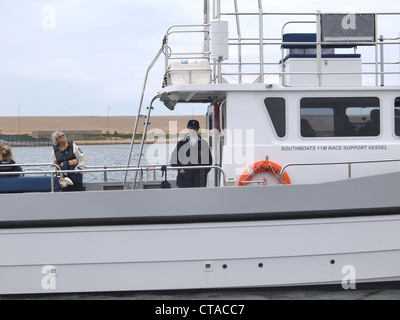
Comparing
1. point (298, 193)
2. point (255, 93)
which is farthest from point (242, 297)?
point (255, 93)

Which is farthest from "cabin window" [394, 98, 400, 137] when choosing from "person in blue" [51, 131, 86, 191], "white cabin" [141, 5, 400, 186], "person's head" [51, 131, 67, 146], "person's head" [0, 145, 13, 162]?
"person's head" [0, 145, 13, 162]

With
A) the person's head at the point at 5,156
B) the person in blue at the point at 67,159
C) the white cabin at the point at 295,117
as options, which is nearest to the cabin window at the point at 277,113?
the white cabin at the point at 295,117

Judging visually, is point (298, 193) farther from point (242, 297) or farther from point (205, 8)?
point (205, 8)

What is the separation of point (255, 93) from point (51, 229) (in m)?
2.59

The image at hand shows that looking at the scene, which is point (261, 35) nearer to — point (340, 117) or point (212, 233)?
point (340, 117)

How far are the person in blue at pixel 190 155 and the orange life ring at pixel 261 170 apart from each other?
0.58 m

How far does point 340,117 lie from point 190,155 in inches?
68.0

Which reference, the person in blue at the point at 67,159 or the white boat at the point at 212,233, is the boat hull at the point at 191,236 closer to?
the white boat at the point at 212,233

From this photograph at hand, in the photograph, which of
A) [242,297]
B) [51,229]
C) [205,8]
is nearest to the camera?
[51,229]

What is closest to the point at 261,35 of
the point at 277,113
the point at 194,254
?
the point at 277,113

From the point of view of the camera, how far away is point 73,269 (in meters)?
5.63

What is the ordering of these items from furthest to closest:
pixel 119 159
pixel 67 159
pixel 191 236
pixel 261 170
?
pixel 119 159
pixel 67 159
pixel 261 170
pixel 191 236

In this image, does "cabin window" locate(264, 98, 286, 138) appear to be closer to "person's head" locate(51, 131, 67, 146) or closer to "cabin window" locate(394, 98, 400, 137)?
"cabin window" locate(394, 98, 400, 137)

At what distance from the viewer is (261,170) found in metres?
5.97
